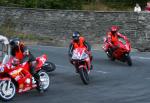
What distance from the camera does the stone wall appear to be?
102 feet

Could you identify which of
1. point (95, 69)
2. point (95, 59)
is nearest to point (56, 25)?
point (95, 59)

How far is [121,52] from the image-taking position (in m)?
24.9

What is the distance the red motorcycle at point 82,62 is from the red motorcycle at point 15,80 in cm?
209

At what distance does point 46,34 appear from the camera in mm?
33250

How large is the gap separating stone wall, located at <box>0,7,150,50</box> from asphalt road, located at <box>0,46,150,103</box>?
4.71 meters

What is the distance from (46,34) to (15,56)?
50.4ft

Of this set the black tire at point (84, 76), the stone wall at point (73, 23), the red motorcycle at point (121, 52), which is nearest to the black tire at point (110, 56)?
the red motorcycle at point (121, 52)

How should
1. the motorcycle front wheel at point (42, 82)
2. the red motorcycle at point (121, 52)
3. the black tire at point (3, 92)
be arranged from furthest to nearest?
1. the red motorcycle at point (121, 52)
2. the motorcycle front wheel at point (42, 82)
3. the black tire at point (3, 92)

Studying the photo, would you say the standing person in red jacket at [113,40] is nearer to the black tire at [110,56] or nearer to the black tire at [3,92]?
the black tire at [110,56]

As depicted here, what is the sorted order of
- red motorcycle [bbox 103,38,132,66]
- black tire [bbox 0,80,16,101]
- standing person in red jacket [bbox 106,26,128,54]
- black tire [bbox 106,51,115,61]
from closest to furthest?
black tire [bbox 0,80,16,101] → red motorcycle [bbox 103,38,132,66] → standing person in red jacket [bbox 106,26,128,54] → black tire [bbox 106,51,115,61]

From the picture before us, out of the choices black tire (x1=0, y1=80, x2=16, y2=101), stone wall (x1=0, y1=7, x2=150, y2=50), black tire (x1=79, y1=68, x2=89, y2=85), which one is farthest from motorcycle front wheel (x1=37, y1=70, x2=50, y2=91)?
stone wall (x1=0, y1=7, x2=150, y2=50)

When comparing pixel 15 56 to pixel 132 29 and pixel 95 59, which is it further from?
pixel 132 29

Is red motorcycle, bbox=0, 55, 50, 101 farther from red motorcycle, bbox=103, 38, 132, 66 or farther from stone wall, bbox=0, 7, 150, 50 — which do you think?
stone wall, bbox=0, 7, 150, 50

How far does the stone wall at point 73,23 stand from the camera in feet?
102
